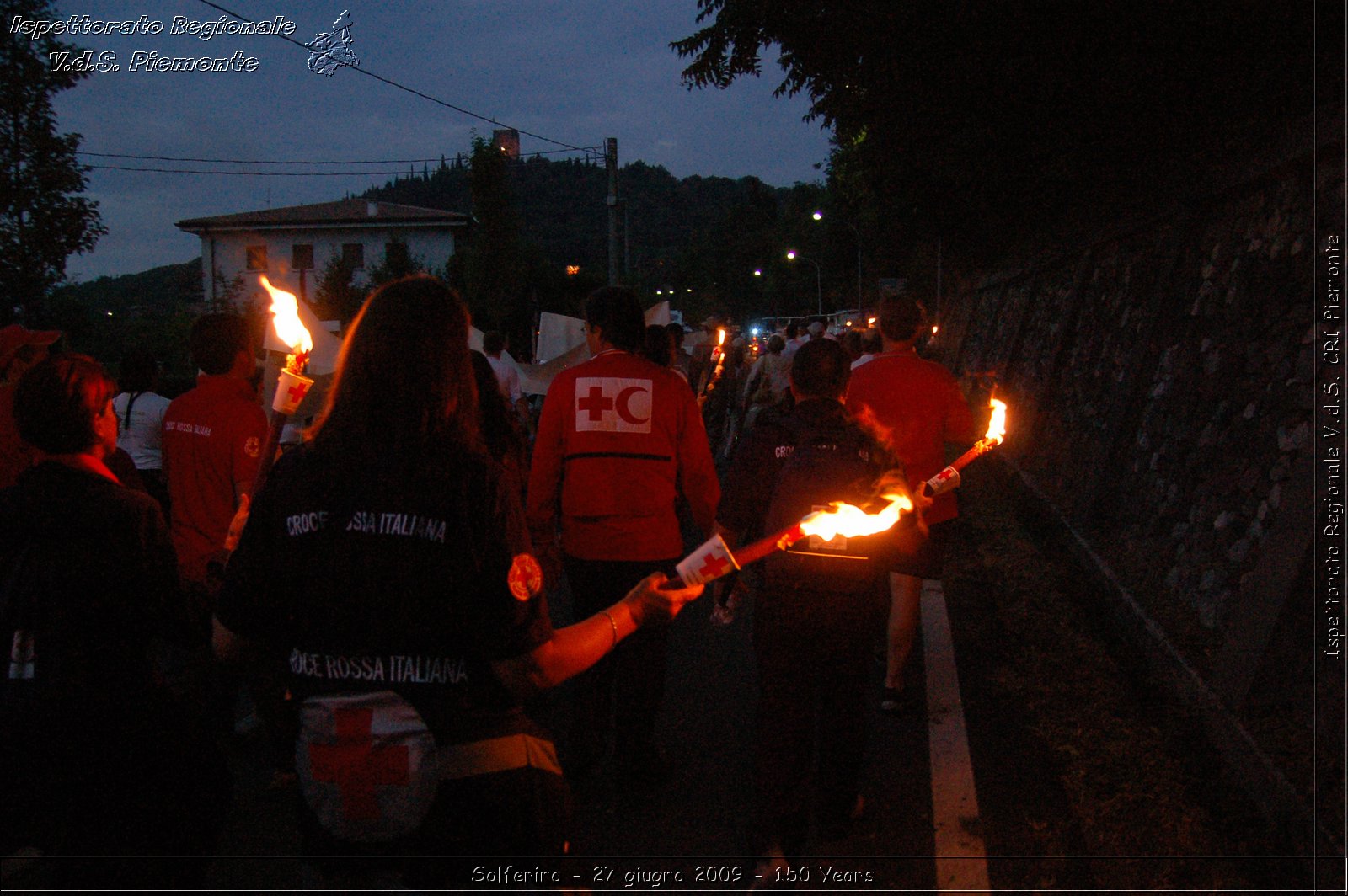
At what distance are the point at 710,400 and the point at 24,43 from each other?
8.26 m

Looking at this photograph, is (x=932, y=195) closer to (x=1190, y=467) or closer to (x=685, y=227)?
(x=1190, y=467)

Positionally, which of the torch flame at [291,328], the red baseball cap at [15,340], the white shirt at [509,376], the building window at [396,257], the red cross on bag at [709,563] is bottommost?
the red cross on bag at [709,563]

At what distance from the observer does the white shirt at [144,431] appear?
16.4ft

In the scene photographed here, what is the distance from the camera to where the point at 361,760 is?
1.74 m

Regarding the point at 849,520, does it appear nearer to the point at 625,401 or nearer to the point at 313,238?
the point at 625,401

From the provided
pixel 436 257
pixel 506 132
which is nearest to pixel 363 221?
pixel 436 257

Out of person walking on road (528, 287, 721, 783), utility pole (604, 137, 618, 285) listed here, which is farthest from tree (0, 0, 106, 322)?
utility pole (604, 137, 618, 285)

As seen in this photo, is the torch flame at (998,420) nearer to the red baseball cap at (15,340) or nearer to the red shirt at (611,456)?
the red shirt at (611,456)

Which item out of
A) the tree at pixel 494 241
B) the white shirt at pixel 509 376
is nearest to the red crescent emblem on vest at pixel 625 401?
the white shirt at pixel 509 376

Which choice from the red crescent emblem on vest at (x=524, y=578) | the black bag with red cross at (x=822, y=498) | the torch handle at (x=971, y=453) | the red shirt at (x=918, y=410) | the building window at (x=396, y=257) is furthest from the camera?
the building window at (x=396, y=257)

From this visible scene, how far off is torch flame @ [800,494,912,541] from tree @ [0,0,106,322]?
9.73 meters

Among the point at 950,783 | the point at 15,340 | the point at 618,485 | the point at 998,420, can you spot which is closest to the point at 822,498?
the point at 618,485

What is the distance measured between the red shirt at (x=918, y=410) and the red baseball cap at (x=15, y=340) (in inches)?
165

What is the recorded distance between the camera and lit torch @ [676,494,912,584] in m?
2.19
